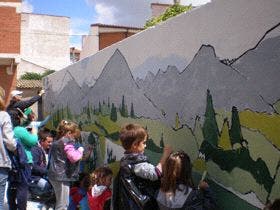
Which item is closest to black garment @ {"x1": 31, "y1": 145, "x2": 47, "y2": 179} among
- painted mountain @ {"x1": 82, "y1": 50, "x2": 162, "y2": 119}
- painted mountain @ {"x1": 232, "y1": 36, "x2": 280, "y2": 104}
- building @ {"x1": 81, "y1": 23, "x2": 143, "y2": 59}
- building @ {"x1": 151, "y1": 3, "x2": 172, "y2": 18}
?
painted mountain @ {"x1": 82, "y1": 50, "x2": 162, "y2": 119}

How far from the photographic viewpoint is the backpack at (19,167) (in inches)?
239

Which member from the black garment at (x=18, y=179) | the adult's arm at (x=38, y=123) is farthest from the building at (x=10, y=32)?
Result: the black garment at (x=18, y=179)

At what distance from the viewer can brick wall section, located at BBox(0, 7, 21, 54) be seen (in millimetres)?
17031

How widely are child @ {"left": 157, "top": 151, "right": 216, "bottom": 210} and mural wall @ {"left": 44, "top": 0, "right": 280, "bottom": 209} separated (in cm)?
22

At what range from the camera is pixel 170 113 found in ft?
15.5

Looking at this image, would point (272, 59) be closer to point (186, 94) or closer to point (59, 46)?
point (186, 94)

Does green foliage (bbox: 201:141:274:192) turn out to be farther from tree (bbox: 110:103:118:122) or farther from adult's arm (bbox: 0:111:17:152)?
tree (bbox: 110:103:118:122)

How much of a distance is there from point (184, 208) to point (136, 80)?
2.55m

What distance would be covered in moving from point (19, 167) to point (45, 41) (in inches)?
1604

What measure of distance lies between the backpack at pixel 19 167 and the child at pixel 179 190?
2.87m

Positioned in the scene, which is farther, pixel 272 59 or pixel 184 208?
pixel 184 208

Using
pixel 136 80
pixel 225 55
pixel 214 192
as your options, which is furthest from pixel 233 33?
pixel 136 80

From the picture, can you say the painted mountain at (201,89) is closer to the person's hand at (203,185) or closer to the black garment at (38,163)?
the person's hand at (203,185)

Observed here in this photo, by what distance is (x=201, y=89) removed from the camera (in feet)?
13.4
